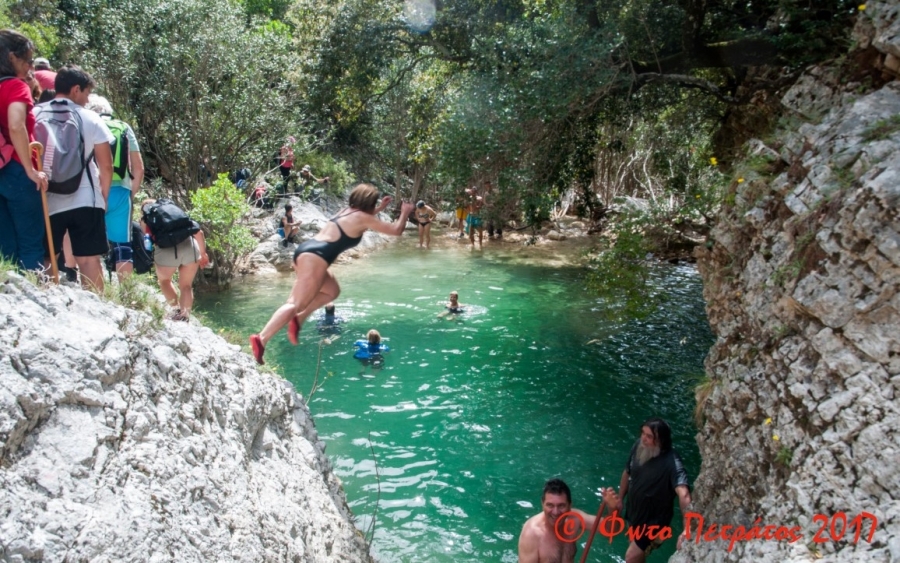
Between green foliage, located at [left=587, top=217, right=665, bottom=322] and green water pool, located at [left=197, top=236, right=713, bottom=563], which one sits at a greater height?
green foliage, located at [left=587, top=217, right=665, bottom=322]

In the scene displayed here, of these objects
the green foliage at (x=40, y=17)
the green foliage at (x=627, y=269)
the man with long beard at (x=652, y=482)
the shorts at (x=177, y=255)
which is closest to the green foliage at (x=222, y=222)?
the green foliage at (x=40, y=17)

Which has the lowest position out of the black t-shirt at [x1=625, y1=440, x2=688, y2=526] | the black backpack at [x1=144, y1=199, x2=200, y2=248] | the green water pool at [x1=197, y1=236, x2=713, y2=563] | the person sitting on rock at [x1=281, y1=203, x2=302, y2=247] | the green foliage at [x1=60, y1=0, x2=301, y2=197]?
the green water pool at [x1=197, y1=236, x2=713, y2=563]

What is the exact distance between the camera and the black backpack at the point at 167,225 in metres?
5.79

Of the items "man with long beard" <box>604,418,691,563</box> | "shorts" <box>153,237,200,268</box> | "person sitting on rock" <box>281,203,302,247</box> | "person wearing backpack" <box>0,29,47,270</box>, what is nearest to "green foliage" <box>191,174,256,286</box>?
"person sitting on rock" <box>281,203,302,247</box>

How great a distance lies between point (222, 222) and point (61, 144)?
1024 cm

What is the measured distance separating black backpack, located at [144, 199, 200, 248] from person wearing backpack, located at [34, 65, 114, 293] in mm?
1183

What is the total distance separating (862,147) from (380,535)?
5.57m

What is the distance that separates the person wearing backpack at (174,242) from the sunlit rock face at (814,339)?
487 cm

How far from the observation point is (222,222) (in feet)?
46.6

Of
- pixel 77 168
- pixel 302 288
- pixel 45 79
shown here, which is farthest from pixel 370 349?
pixel 77 168

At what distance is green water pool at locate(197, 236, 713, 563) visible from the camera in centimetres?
706

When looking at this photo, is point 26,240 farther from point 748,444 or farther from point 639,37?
point 639,37

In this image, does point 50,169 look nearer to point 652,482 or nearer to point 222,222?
point 652,482

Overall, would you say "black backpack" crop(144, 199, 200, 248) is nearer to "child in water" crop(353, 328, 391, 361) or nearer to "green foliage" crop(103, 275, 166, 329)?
"green foliage" crop(103, 275, 166, 329)
